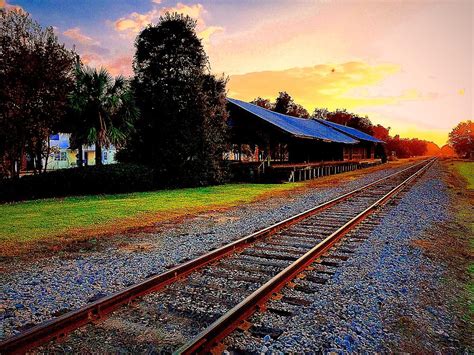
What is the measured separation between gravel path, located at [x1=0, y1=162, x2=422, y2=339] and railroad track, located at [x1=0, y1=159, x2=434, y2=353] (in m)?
0.55

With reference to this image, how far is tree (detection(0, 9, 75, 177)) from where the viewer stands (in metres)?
15.5

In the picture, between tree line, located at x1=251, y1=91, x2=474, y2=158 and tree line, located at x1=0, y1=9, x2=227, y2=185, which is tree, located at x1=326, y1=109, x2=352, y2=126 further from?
tree line, located at x1=0, y1=9, x2=227, y2=185

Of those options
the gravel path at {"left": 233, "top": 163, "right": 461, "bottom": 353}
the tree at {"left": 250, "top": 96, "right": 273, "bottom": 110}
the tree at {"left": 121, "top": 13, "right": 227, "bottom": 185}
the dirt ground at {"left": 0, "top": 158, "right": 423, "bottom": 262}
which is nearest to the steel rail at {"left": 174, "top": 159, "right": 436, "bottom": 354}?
the gravel path at {"left": 233, "top": 163, "right": 461, "bottom": 353}

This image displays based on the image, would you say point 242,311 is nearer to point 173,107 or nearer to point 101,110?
point 173,107

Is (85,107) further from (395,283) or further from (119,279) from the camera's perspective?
(395,283)

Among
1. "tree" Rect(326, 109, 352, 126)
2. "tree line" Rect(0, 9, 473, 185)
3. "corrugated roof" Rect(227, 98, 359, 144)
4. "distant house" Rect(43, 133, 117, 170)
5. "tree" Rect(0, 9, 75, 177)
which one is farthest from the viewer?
"tree" Rect(326, 109, 352, 126)

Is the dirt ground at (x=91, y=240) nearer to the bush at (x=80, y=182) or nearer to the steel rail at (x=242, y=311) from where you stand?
the steel rail at (x=242, y=311)

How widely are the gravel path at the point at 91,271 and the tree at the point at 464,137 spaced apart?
4474 inches

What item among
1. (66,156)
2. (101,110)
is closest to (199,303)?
(101,110)

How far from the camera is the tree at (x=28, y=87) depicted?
15523 millimetres

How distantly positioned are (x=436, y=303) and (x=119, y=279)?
4677mm

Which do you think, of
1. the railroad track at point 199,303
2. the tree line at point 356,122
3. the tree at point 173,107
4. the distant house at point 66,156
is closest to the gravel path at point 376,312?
the railroad track at point 199,303

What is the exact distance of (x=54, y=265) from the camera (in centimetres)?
621

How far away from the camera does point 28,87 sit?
52.9ft
